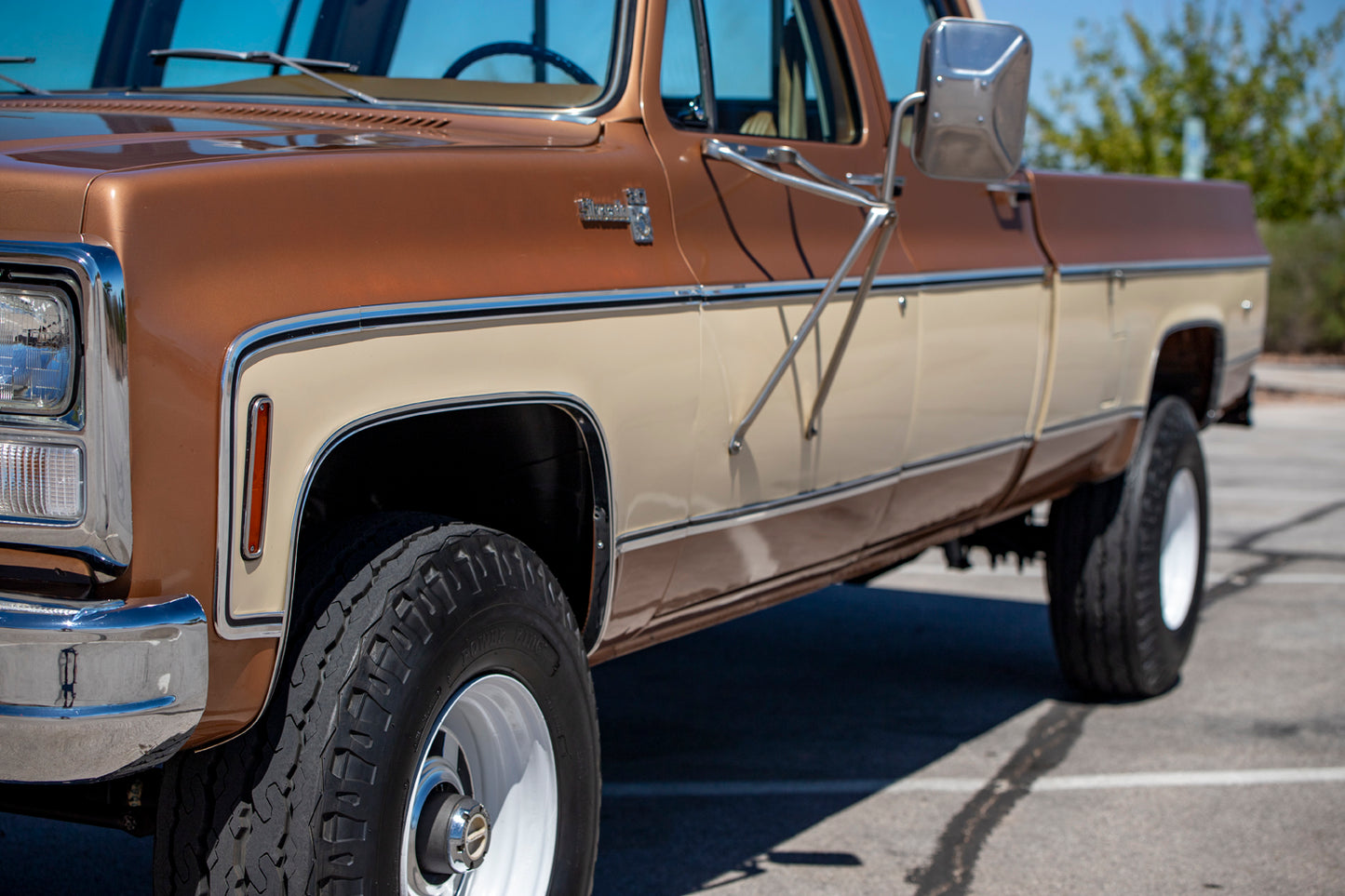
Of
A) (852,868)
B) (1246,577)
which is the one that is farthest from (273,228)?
(1246,577)

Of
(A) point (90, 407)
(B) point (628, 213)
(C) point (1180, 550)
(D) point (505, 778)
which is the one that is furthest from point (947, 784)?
(A) point (90, 407)

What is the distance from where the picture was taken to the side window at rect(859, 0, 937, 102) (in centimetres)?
358

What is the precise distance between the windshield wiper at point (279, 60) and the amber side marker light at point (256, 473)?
98 centimetres

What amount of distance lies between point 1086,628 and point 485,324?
3.08 meters

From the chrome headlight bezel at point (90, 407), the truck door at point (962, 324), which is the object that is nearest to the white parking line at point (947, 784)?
the truck door at point (962, 324)

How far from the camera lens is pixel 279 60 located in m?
2.69

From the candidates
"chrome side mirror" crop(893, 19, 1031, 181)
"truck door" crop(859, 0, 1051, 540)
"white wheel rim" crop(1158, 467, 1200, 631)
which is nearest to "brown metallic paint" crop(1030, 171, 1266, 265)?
"truck door" crop(859, 0, 1051, 540)

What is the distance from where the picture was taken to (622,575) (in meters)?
2.63

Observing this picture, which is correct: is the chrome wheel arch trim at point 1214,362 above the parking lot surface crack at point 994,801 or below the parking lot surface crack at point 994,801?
above

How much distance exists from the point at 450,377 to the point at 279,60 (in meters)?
0.88

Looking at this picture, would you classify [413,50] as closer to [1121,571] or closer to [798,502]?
[798,502]

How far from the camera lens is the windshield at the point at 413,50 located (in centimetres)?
279

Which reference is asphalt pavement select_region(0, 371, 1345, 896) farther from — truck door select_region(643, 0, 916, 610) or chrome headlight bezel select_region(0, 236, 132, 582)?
chrome headlight bezel select_region(0, 236, 132, 582)

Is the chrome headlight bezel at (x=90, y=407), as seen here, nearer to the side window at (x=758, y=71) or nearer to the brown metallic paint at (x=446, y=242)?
the brown metallic paint at (x=446, y=242)
